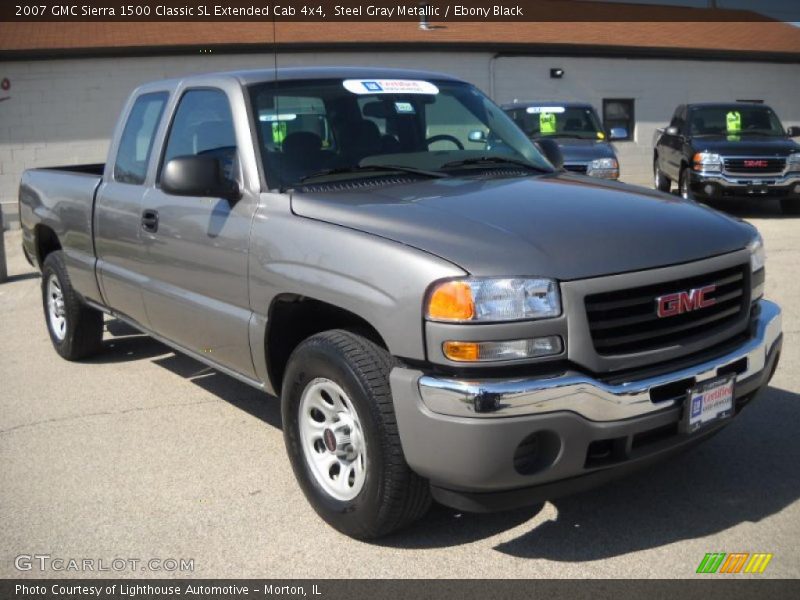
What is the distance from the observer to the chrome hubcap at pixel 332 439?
3.46 metres

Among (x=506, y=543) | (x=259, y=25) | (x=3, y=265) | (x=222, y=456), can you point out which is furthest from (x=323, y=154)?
(x=259, y=25)

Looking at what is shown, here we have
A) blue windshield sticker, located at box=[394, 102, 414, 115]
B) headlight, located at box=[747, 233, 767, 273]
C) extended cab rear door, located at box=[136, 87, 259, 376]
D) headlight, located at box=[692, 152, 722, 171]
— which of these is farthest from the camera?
headlight, located at box=[692, 152, 722, 171]

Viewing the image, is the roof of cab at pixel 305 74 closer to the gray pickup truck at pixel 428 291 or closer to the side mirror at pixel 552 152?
the gray pickup truck at pixel 428 291

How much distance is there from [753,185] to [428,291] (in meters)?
11.4

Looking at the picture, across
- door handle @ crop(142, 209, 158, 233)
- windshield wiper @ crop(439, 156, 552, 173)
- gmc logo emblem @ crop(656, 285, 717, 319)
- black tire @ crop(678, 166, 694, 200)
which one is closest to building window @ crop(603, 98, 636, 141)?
black tire @ crop(678, 166, 694, 200)

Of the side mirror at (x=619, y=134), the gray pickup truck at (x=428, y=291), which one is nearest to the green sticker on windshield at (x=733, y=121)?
the side mirror at (x=619, y=134)

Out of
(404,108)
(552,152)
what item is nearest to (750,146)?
(552,152)

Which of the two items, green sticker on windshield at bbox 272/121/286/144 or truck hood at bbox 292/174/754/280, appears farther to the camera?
green sticker on windshield at bbox 272/121/286/144

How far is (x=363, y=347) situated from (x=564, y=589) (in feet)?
3.78

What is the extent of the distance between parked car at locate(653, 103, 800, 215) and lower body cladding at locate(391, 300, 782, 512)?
1082cm

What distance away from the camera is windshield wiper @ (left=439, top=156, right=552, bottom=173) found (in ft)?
14.2

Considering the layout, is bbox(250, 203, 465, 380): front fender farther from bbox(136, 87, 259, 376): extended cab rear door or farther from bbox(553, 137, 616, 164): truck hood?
bbox(553, 137, 616, 164): truck hood

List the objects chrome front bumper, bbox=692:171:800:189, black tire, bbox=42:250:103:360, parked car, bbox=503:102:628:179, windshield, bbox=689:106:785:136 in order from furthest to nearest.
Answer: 1. windshield, bbox=689:106:785:136
2. chrome front bumper, bbox=692:171:800:189
3. parked car, bbox=503:102:628:179
4. black tire, bbox=42:250:103:360

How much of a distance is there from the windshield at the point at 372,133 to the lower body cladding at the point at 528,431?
55.5 inches
